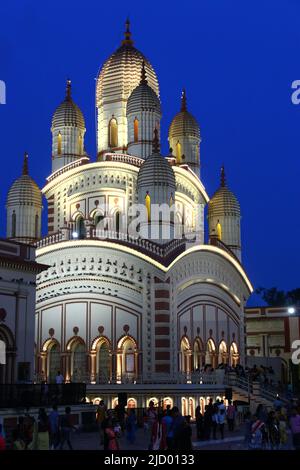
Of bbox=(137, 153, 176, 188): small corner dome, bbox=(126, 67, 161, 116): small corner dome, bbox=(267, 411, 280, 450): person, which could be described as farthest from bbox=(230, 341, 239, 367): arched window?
bbox=(267, 411, 280, 450): person

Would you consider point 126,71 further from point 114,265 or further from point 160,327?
point 160,327

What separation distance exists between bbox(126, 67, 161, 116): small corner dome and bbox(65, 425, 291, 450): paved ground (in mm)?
19806

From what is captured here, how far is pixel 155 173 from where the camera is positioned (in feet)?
124

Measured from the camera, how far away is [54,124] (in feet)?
147

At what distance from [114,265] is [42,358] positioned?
5828 millimetres

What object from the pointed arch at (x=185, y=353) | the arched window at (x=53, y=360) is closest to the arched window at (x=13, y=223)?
the arched window at (x=53, y=360)

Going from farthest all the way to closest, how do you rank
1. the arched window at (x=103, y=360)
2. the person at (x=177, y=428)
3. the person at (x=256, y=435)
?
the arched window at (x=103, y=360) → the person at (x=256, y=435) → the person at (x=177, y=428)

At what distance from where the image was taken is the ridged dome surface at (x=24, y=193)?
141 ft

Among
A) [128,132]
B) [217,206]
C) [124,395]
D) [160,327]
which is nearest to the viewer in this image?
[124,395]

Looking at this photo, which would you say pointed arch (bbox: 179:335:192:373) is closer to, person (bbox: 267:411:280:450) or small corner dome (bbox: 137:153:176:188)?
small corner dome (bbox: 137:153:176:188)

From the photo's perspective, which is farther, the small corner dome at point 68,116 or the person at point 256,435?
the small corner dome at point 68,116

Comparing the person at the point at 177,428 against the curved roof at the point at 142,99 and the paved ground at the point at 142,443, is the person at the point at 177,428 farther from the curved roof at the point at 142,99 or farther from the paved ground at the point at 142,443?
the curved roof at the point at 142,99

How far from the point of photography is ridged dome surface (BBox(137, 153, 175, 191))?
37875 mm
